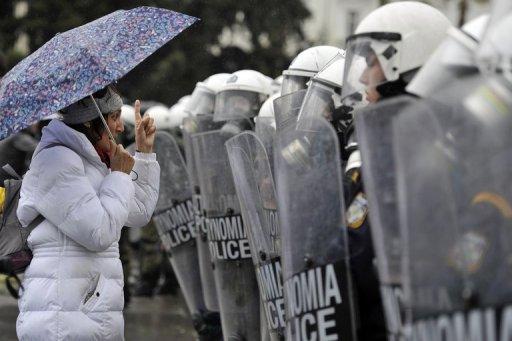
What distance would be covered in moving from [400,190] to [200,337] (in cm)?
570

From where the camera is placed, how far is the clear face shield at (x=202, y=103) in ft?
33.1

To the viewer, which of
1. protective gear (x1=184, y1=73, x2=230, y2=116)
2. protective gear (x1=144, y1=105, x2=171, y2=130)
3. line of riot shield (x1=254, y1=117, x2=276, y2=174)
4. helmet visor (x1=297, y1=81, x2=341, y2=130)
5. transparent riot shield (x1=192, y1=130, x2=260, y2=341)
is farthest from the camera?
protective gear (x1=144, y1=105, x2=171, y2=130)

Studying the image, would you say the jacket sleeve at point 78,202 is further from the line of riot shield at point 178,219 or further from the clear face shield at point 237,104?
the line of riot shield at point 178,219

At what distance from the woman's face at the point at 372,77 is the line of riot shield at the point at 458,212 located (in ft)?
4.07

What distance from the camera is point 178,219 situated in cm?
964

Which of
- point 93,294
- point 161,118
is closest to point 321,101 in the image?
point 93,294

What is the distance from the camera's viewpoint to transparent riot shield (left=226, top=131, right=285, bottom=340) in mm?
5746

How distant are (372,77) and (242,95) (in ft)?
14.4

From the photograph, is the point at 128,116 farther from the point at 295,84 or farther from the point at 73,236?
the point at 73,236

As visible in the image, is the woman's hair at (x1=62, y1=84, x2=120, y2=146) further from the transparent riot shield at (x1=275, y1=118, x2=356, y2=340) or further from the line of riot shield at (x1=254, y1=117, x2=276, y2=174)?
the transparent riot shield at (x1=275, y1=118, x2=356, y2=340)

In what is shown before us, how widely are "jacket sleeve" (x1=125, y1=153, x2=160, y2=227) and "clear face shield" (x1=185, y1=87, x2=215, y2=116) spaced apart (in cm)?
415

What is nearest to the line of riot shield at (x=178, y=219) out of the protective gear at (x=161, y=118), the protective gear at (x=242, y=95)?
the protective gear at (x=242, y=95)

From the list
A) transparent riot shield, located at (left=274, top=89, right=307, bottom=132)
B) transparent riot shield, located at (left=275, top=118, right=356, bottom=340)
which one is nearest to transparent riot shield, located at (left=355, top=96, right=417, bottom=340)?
transparent riot shield, located at (left=275, top=118, right=356, bottom=340)

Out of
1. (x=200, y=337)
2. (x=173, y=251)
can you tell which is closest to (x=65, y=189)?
(x=200, y=337)
